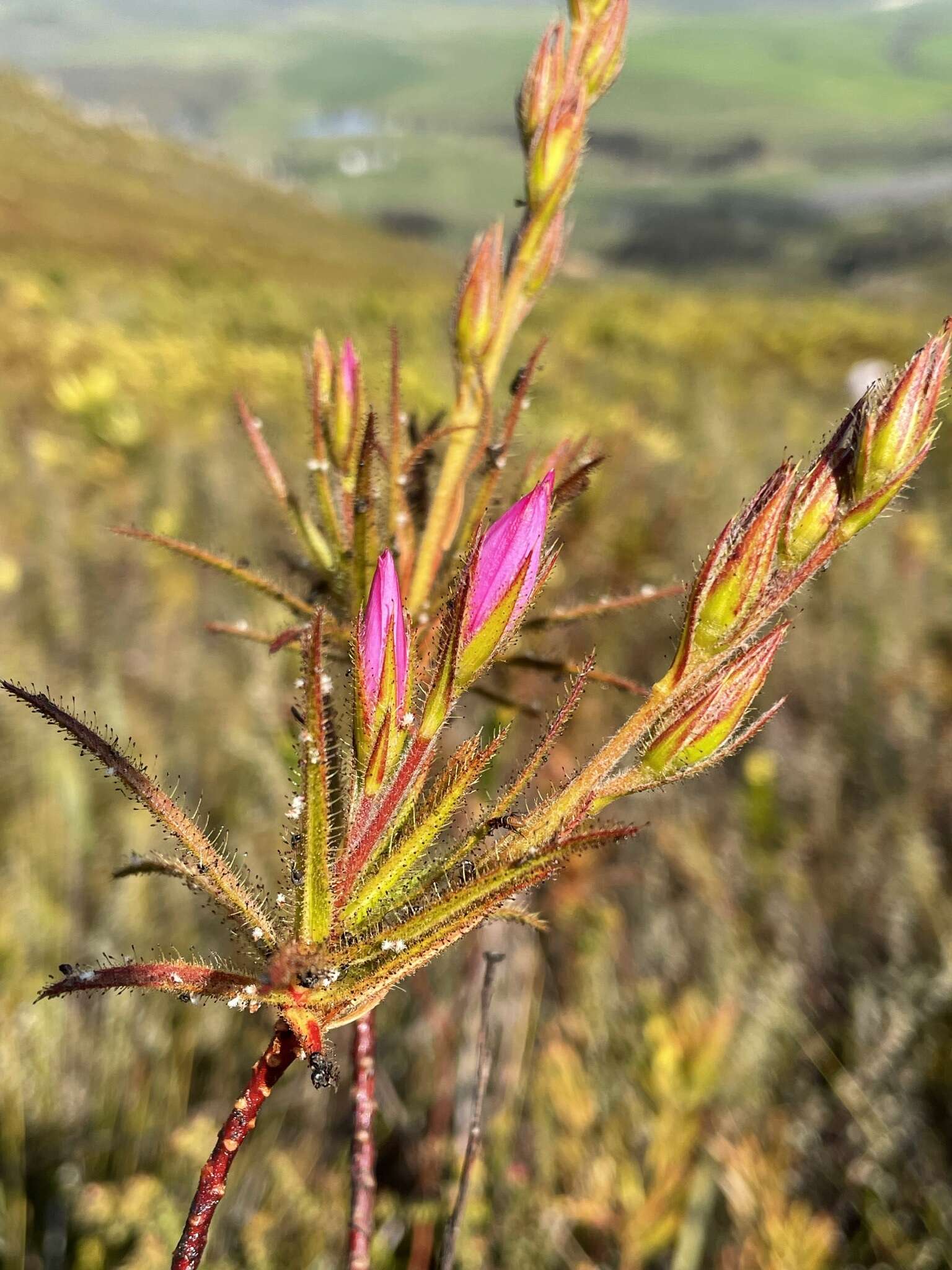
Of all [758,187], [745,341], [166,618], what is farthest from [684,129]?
[166,618]

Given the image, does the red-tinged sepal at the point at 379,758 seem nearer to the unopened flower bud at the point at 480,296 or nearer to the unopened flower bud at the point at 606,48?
the unopened flower bud at the point at 480,296

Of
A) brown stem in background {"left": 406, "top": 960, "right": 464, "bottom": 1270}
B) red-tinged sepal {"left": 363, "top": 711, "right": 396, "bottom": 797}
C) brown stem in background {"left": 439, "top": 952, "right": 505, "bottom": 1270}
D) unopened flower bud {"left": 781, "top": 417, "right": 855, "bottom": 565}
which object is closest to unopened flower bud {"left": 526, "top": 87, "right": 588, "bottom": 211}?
unopened flower bud {"left": 781, "top": 417, "right": 855, "bottom": 565}

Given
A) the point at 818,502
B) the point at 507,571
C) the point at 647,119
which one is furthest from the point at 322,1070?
the point at 647,119

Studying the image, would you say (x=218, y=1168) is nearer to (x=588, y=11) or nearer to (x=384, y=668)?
(x=384, y=668)

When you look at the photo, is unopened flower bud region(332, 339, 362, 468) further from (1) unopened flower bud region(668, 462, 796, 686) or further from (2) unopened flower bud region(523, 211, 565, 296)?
(1) unopened flower bud region(668, 462, 796, 686)

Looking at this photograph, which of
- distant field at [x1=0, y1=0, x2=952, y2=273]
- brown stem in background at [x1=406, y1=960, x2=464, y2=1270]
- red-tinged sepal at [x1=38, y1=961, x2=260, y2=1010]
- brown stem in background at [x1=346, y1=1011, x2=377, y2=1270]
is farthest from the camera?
distant field at [x1=0, y1=0, x2=952, y2=273]

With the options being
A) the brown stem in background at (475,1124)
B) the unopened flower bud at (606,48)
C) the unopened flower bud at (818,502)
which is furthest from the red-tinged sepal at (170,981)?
the unopened flower bud at (606,48)
